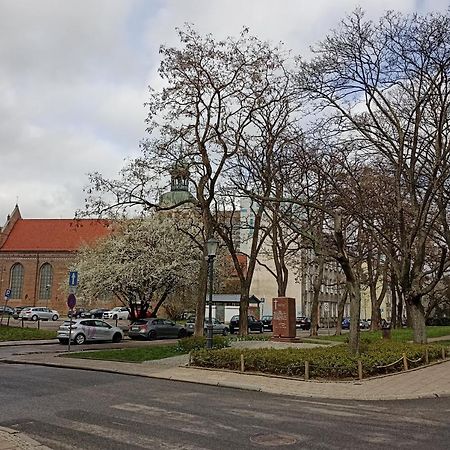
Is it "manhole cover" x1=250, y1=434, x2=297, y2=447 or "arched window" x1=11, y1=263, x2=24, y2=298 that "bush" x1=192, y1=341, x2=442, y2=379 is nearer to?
"manhole cover" x1=250, y1=434, x2=297, y2=447

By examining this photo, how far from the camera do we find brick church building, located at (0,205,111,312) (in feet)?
261

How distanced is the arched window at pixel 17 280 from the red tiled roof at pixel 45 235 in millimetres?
2874

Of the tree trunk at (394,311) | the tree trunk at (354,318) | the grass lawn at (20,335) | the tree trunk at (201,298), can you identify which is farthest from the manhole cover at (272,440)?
the tree trunk at (394,311)

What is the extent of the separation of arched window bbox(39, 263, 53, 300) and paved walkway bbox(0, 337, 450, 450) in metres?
64.0

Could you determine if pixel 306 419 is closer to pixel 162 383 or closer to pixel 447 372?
pixel 162 383

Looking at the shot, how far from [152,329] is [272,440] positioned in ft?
91.5

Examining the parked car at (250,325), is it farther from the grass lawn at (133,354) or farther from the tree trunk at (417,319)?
the grass lawn at (133,354)

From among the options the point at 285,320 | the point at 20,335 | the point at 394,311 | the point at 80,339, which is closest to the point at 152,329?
the point at 80,339

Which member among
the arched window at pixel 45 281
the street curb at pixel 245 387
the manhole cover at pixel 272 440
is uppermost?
the arched window at pixel 45 281

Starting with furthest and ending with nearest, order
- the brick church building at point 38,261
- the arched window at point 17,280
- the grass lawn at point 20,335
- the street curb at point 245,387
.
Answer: the arched window at point 17,280, the brick church building at point 38,261, the grass lawn at point 20,335, the street curb at point 245,387

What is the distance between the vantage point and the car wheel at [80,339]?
29.5 metres

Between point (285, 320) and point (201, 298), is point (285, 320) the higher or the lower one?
the lower one

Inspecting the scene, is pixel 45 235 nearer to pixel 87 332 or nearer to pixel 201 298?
pixel 87 332

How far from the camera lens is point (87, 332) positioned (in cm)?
3016
